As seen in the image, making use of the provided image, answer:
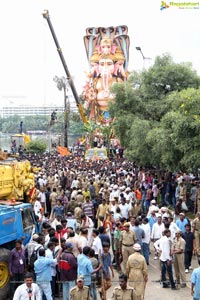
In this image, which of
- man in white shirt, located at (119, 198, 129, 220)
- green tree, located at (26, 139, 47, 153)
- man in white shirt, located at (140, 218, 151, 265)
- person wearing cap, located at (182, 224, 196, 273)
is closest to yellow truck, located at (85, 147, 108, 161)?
green tree, located at (26, 139, 47, 153)

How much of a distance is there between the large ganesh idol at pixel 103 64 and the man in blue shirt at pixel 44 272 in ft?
154

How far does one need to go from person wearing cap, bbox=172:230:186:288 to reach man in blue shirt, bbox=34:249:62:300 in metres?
2.86

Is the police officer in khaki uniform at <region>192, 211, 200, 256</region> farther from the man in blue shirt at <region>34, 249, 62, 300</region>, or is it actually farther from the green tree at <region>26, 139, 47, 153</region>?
the green tree at <region>26, 139, 47, 153</region>

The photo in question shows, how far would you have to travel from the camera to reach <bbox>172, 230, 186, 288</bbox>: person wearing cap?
9.81m

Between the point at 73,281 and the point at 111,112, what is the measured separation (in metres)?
16.1

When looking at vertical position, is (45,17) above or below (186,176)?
above

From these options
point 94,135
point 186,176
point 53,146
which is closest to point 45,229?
point 186,176

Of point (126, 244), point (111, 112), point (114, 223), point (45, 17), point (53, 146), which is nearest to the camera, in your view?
point (126, 244)

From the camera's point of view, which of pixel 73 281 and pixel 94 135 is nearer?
pixel 73 281

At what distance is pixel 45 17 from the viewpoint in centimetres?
4681

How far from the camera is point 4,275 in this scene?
9234mm

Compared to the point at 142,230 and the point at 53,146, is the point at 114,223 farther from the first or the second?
the point at 53,146

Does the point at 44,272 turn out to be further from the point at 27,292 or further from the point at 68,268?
the point at 27,292

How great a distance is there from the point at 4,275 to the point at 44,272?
141 centimetres
